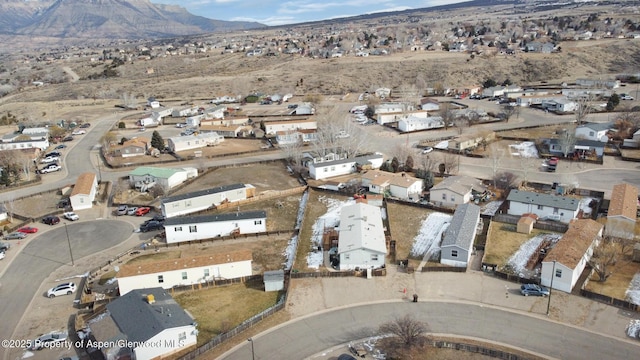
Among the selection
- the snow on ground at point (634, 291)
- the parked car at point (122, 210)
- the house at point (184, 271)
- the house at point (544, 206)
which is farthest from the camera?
the parked car at point (122, 210)

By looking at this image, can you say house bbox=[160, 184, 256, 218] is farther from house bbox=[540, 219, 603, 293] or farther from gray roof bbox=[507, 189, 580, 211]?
house bbox=[540, 219, 603, 293]

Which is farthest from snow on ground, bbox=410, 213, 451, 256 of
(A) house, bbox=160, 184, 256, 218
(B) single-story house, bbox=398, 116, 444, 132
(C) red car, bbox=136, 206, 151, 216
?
(B) single-story house, bbox=398, 116, 444, 132

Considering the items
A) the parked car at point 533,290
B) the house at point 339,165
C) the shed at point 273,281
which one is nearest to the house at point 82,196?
the house at point 339,165

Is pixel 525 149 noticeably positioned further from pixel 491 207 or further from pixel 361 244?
pixel 361 244

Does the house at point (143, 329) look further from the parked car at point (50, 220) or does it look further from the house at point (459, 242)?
the parked car at point (50, 220)

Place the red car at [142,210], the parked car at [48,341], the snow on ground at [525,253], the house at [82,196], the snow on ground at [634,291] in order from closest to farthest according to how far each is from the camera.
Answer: the parked car at [48,341], the snow on ground at [634,291], the snow on ground at [525,253], the red car at [142,210], the house at [82,196]

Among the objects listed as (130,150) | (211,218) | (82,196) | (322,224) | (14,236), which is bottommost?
(322,224)

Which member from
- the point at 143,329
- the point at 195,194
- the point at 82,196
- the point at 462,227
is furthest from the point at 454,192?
the point at 82,196

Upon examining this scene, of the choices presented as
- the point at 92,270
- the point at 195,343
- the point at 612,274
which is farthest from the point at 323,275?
the point at 612,274
